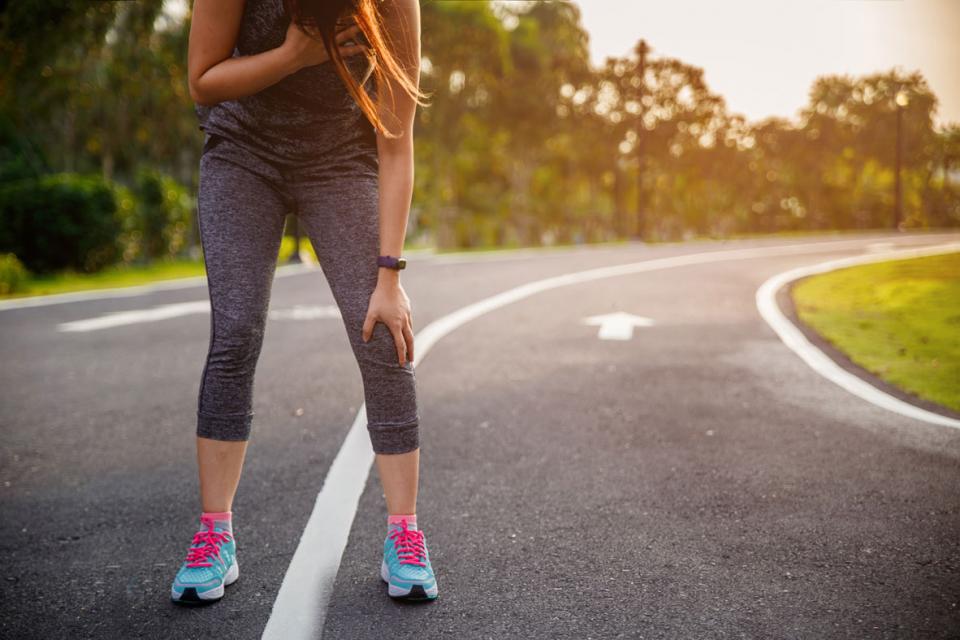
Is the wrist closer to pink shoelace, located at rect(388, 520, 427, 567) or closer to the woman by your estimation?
the woman

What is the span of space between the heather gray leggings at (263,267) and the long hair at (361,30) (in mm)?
329

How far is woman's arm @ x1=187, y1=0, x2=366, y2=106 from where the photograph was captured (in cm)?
228

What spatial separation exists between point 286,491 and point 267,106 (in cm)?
169

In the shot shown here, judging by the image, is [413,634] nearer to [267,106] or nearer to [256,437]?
[267,106]

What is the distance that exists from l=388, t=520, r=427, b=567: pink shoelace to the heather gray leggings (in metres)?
0.27

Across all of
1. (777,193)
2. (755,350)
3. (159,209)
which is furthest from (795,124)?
(755,350)

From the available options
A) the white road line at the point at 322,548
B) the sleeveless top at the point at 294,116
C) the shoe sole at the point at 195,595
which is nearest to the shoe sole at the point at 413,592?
the white road line at the point at 322,548

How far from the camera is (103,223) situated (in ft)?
56.2

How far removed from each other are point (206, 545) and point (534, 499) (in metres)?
1.36

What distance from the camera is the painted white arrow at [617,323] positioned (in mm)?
7717

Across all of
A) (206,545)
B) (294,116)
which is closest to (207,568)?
(206,545)

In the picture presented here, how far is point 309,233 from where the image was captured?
8.66 ft

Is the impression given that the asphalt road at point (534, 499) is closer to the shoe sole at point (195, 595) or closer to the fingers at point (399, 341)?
the shoe sole at point (195, 595)

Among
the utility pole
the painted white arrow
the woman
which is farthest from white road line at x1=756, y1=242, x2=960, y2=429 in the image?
the utility pole
